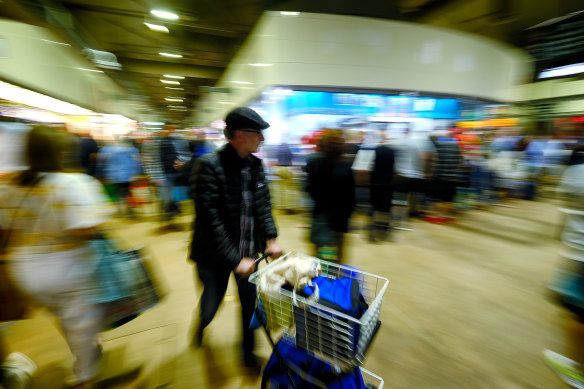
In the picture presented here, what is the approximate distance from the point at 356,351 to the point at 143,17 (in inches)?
387

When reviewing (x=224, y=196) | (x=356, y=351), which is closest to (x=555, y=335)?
(x=356, y=351)

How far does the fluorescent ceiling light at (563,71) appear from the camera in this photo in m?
10.8

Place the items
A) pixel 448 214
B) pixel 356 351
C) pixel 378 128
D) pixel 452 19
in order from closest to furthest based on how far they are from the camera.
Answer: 1. pixel 356 351
2. pixel 378 128
3. pixel 448 214
4. pixel 452 19

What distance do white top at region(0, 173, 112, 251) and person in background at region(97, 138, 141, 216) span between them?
4669mm

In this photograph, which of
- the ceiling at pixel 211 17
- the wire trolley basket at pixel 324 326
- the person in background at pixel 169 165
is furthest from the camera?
the ceiling at pixel 211 17

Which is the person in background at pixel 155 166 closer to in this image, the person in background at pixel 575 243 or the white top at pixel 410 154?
the white top at pixel 410 154

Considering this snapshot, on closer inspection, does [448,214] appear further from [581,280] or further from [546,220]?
[581,280]

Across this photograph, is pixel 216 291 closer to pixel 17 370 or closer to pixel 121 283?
pixel 121 283

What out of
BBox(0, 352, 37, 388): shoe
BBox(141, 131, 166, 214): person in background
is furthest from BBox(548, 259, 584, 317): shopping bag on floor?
BBox(141, 131, 166, 214): person in background

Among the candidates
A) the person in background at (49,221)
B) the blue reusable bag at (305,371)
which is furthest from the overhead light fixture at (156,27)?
the blue reusable bag at (305,371)

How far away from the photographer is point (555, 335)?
2461 millimetres

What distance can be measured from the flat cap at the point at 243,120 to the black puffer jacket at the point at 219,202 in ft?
0.53

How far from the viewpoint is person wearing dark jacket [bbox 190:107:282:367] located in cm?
159

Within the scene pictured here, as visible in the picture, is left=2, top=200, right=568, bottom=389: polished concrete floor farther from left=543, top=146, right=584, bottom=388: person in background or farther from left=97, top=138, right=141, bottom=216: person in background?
left=97, top=138, right=141, bottom=216: person in background
